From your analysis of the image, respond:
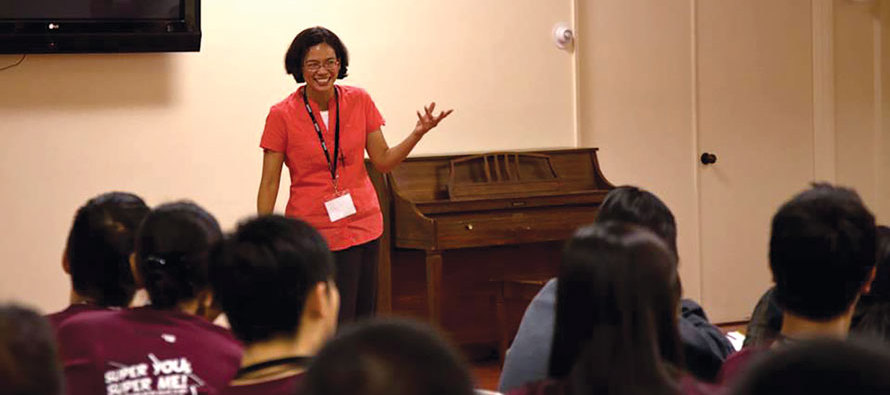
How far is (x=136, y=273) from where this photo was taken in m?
2.34

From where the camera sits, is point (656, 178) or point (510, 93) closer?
point (510, 93)

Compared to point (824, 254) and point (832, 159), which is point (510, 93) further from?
point (824, 254)

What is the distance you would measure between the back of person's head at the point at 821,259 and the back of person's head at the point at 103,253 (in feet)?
4.19

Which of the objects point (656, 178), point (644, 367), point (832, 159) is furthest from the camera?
point (832, 159)

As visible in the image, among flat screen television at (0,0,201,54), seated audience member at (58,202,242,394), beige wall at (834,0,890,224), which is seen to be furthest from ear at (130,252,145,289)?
beige wall at (834,0,890,224)

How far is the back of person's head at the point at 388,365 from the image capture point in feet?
3.25

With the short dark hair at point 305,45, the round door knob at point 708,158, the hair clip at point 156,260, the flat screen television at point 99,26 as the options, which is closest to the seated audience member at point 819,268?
the hair clip at point 156,260

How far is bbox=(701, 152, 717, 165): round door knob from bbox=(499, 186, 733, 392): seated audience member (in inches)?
167

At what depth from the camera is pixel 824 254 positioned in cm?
203

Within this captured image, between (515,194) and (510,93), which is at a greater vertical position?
(510,93)

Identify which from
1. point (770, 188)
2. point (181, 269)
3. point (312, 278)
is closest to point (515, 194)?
point (770, 188)

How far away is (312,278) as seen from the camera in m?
1.87

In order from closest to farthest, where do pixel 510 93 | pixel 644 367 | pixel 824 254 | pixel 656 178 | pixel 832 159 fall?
pixel 644 367
pixel 824 254
pixel 510 93
pixel 656 178
pixel 832 159

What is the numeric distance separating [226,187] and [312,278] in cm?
400
